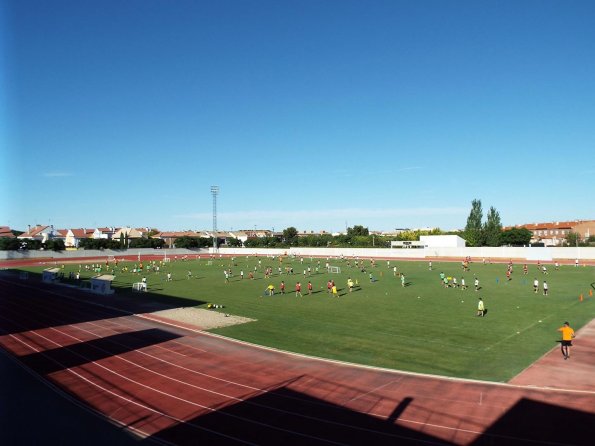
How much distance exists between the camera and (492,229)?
10662cm

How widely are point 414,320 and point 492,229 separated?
89.1m

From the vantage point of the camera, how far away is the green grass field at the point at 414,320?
19.3 m

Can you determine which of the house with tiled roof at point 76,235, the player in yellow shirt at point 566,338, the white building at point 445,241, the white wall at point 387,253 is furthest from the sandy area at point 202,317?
the house with tiled roof at point 76,235

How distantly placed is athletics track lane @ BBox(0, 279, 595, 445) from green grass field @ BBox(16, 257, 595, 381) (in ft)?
6.39

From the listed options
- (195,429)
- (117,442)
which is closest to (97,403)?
(117,442)

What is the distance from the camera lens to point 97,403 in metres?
15.1

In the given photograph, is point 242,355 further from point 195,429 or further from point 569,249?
point 569,249

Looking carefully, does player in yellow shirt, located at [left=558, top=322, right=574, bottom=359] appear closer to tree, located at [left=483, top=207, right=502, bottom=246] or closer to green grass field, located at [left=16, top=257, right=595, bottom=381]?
green grass field, located at [left=16, top=257, right=595, bottom=381]

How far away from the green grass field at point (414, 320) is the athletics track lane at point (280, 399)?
1948mm

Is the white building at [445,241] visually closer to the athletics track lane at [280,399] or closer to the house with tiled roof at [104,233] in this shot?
the athletics track lane at [280,399]

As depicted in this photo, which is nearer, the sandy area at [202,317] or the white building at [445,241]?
the sandy area at [202,317]

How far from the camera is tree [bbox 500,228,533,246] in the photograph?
4112 inches

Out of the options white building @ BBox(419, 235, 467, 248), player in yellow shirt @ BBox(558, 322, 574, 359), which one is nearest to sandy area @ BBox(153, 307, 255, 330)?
player in yellow shirt @ BBox(558, 322, 574, 359)

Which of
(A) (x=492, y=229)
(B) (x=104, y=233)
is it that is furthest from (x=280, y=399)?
(B) (x=104, y=233)
